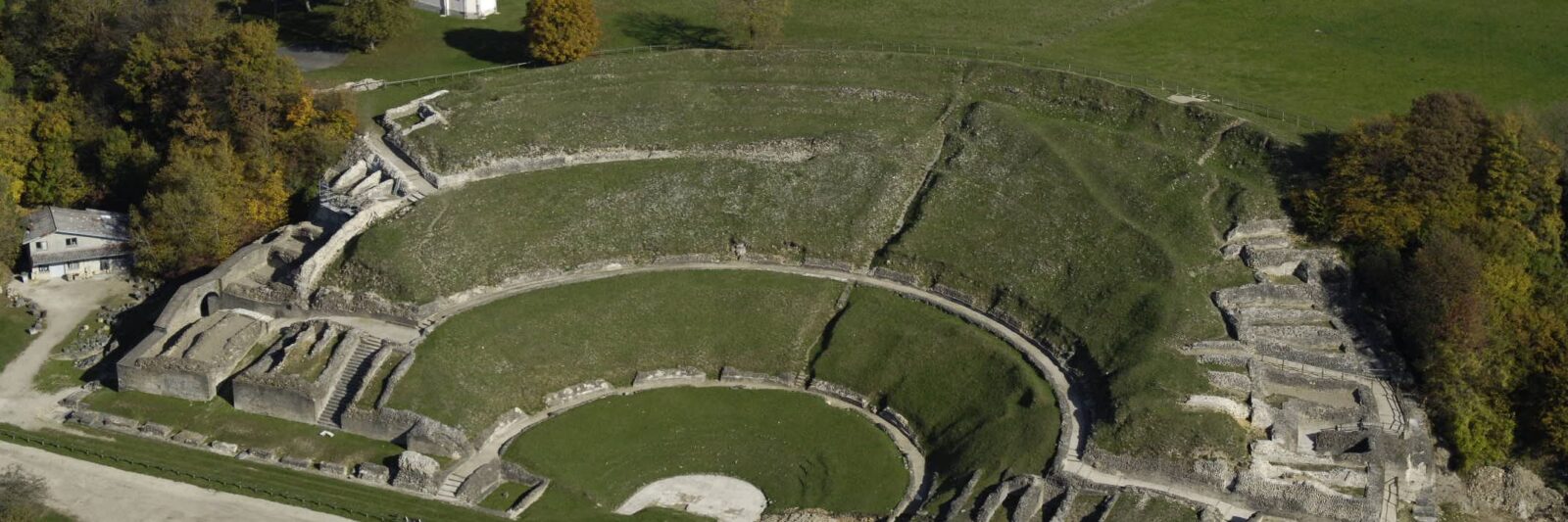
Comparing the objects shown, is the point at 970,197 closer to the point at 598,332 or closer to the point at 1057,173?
the point at 1057,173

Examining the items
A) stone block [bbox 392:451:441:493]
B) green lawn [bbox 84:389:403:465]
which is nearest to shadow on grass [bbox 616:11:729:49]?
green lawn [bbox 84:389:403:465]

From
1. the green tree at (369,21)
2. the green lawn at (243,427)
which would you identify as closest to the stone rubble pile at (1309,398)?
the green lawn at (243,427)

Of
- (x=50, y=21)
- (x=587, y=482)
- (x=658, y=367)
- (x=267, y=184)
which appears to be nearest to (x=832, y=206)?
(x=658, y=367)

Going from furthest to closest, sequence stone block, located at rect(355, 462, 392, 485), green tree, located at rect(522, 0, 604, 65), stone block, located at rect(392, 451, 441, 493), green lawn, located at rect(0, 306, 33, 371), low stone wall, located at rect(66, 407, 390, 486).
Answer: green tree, located at rect(522, 0, 604, 65)
green lawn, located at rect(0, 306, 33, 371)
low stone wall, located at rect(66, 407, 390, 486)
stone block, located at rect(355, 462, 392, 485)
stone block, located at rect(392, 451, 441, 493)

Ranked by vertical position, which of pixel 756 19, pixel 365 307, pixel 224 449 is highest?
pixel 756 19

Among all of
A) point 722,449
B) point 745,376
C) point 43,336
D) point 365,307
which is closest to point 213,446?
point 365,307

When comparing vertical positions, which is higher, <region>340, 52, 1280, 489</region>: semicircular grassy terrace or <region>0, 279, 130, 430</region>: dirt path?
<region>340, 52, 1280, 489</region>: semicircular grassy terrace

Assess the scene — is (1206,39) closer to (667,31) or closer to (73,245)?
(667,31)

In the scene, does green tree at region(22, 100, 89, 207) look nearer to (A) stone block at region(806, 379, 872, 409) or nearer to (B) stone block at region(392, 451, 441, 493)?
(B) stone block at region(392, 451, 441, 493)
